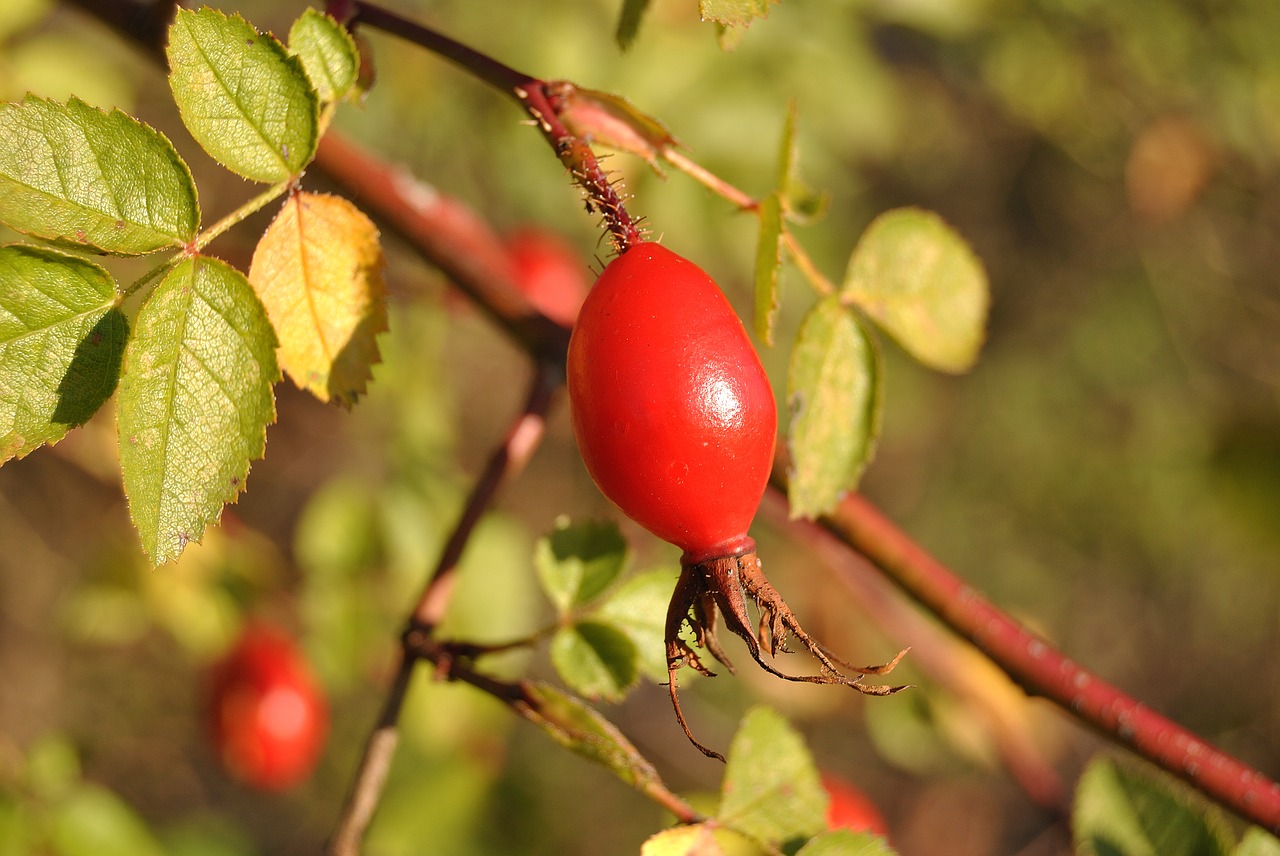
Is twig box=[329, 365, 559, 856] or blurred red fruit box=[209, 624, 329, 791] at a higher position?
twig box=[329, 365, 559, 856]

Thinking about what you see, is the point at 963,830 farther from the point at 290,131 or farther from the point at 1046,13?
the point at 290,131

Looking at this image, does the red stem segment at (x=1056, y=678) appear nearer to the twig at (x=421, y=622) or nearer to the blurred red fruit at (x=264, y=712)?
the twig at (x=421, y=622)

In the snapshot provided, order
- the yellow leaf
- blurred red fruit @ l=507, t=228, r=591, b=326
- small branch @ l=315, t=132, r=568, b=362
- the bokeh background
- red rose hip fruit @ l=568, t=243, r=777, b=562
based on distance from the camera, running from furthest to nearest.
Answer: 1. blurred red fruit @ l=507, t=228, r=591, b=326
2. the bokeh background
3. small branch @ l=315, t=132, r=568, b=362
4. the yellow leaf
5. red rose hip fruit @ l=568, t=243, r=777, b=562

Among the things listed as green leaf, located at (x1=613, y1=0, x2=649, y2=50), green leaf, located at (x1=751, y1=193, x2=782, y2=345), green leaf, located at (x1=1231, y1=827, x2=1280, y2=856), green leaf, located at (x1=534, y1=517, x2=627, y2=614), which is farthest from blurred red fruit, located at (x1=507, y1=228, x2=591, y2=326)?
green leaf, located at (x1=1231, y1=827, x2=1280, y2=856)

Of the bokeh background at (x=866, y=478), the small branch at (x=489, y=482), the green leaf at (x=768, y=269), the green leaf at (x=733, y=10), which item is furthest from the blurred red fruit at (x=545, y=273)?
the green leaf at (x=733, y=10)

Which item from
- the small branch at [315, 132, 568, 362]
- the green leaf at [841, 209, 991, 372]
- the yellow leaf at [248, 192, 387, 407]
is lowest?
the small branch at [315, 132, 568, 362]

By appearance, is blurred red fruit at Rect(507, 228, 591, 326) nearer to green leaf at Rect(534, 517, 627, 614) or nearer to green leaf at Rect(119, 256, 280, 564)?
green leaf at Rect(534, 517, 627, 614)

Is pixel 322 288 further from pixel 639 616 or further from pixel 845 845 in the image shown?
pixel 845 845

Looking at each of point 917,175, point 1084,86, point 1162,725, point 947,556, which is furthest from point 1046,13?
point 1162,725
